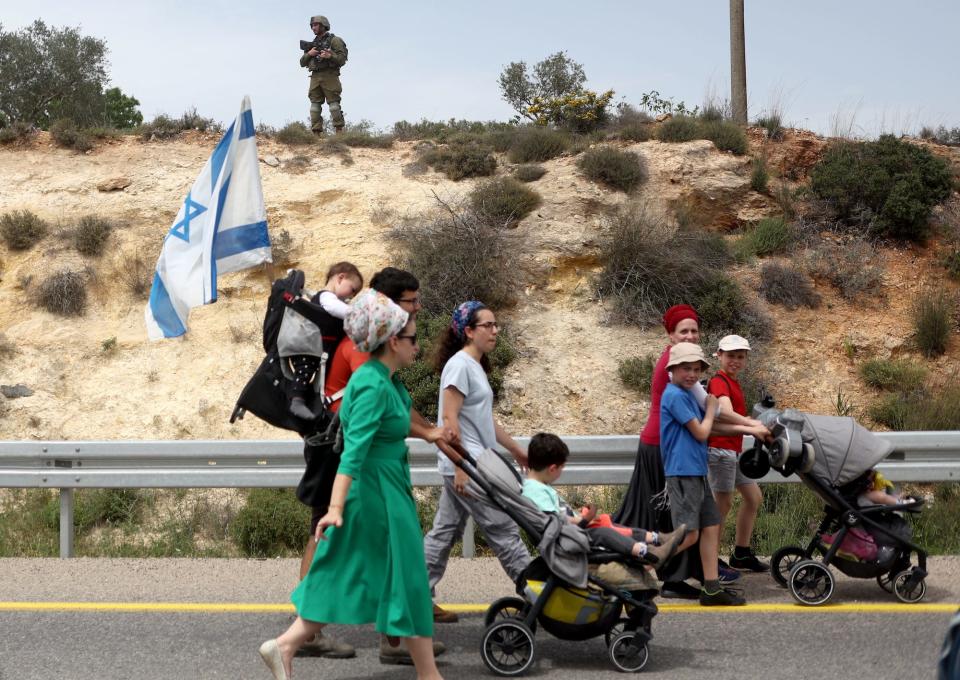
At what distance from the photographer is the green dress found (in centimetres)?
475

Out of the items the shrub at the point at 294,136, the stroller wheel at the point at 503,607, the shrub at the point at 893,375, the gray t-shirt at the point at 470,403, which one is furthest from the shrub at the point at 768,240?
the stroller wheel at the point at 503,607

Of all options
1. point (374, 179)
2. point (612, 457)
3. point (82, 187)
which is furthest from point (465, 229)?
point (612, 457)

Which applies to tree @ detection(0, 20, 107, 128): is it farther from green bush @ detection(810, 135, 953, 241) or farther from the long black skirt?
the long black skirt

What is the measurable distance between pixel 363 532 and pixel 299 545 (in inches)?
167

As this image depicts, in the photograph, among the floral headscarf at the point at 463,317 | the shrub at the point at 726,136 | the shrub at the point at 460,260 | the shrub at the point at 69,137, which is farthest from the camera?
the shrub at the point at 69,137

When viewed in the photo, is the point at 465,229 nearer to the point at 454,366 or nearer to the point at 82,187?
the point at 82,187

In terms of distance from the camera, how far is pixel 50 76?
25.4m

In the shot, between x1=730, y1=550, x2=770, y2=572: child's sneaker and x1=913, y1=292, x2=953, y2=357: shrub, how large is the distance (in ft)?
29.2

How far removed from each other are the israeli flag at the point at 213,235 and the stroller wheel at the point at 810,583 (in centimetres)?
376

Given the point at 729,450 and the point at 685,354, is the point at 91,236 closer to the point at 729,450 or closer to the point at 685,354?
the point at 729,450

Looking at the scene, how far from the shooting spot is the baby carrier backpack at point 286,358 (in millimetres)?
5719

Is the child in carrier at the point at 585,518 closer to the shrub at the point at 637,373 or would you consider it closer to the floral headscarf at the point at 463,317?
the floral headscarf at the point at 463,317

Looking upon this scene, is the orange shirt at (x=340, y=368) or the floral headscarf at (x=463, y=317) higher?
the floral headscarf at (x=463, y=317)

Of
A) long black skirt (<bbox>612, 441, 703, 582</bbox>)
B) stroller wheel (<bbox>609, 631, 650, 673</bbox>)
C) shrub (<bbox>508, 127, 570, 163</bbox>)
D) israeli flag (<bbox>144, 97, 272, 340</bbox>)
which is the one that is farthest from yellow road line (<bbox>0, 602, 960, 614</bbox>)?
shrub (<bbox>508, 127, 570, 163</bbox>)
